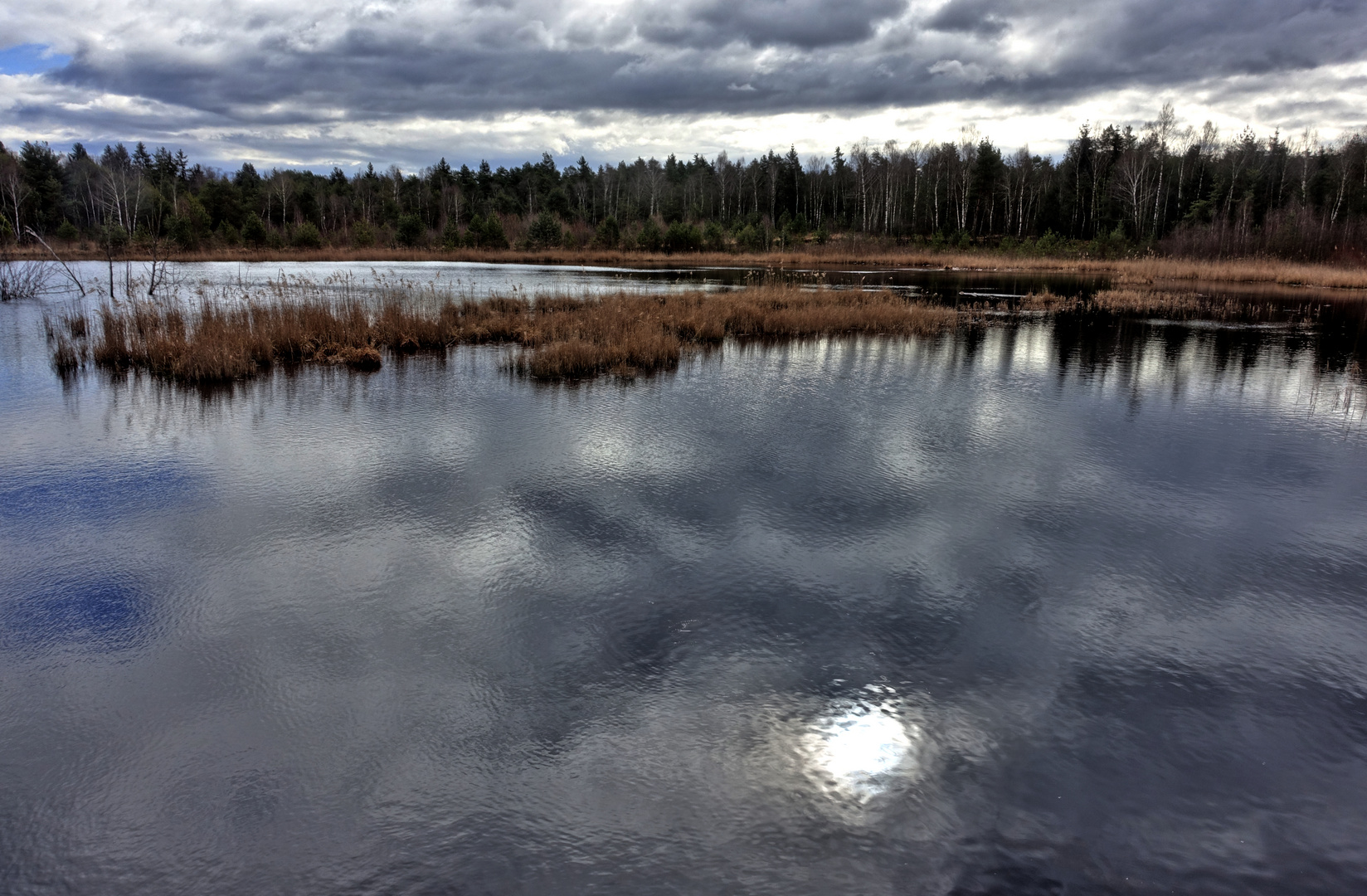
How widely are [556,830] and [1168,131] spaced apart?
9241 centimetres

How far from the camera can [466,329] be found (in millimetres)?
20859

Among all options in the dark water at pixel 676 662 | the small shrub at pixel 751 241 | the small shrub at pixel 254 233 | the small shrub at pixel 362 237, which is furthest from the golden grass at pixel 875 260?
the dark water at pixel 676 662

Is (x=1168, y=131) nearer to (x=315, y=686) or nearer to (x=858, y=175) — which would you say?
(x=858, y=175)

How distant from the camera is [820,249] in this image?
64.8m

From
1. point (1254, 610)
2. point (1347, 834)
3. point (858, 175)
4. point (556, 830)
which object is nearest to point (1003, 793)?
point (1347, 834)

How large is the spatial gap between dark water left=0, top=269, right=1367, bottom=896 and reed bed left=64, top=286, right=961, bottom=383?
16.4 ft

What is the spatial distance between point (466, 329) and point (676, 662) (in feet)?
55.6

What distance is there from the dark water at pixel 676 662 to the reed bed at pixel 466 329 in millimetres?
5009

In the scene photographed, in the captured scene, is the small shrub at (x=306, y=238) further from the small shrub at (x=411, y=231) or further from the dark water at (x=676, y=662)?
the dark water at (x=676, y=662)

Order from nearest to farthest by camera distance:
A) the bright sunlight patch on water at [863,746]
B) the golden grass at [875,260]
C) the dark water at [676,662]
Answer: the dark water at [676,662], the bright sunlight patch on water at [863,746], the golden grass at [875,260]

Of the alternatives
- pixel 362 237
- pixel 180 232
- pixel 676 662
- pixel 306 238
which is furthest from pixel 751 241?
pixel 676 662


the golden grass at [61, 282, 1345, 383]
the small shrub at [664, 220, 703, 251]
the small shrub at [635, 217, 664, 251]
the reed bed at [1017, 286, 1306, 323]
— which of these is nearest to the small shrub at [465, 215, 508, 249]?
the small shrub at [635, 217, 664, 251]

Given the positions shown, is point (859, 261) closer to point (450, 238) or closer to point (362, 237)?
point (450, 238)

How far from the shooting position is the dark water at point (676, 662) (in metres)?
4.08
